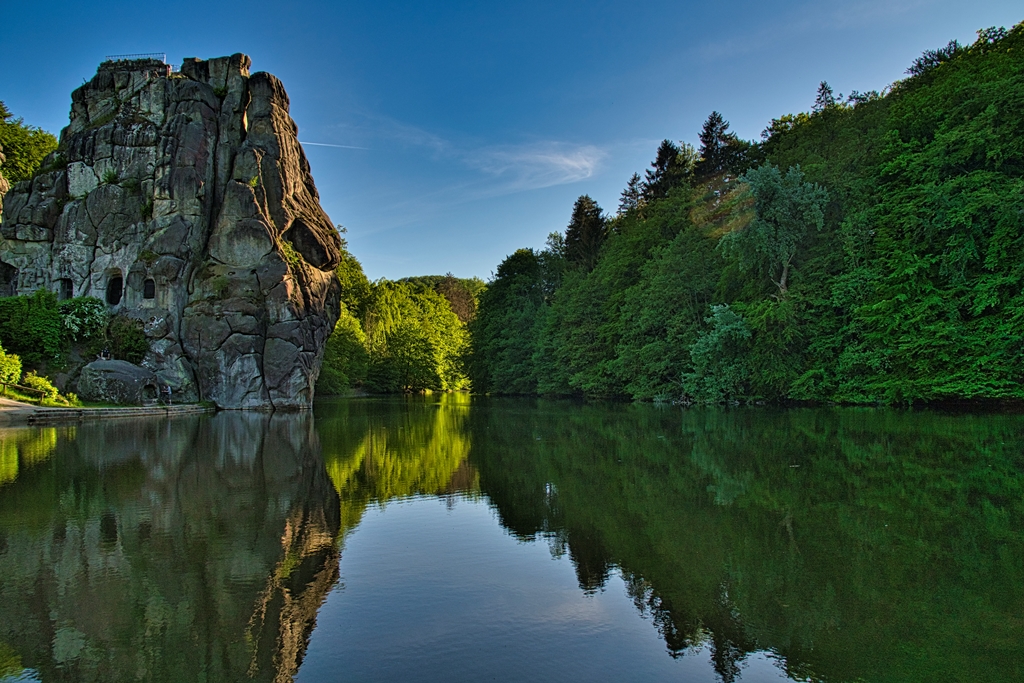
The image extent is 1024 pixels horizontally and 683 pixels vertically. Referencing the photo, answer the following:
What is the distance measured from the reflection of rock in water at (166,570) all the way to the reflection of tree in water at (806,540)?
10.3ft

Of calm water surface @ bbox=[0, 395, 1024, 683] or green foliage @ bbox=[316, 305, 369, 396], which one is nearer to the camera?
calm water surface @ bbox=[0, 395, 1024, 683]

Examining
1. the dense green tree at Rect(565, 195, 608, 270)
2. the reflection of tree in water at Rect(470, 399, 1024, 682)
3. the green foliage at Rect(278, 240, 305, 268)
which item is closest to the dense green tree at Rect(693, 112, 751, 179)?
the dense green tree at Rect(565, 195, 608, 270)

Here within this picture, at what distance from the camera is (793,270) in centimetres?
3547

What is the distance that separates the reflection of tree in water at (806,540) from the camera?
5.50 metres

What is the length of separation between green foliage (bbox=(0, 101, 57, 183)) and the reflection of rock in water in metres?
56.4

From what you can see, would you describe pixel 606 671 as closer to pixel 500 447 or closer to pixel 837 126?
pixel 500 447

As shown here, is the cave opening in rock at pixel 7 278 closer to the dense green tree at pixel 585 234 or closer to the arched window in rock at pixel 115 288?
the arched window in rock at pixel 115 288

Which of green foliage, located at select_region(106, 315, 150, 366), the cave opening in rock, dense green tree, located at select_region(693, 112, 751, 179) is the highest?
dense green tree, located at select_region(693, 112, 751, 179)

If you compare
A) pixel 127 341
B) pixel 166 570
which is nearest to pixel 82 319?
pixel 127 341

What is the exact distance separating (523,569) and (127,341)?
38.9 metres

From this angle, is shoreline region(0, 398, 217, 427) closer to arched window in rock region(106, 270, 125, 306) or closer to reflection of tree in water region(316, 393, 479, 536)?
reflection of tree in water region(316, 393, 479, 536)

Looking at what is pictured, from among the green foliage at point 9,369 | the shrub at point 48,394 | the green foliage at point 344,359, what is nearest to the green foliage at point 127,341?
the shrub at point 48,394

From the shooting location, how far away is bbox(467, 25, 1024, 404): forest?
27594 mm

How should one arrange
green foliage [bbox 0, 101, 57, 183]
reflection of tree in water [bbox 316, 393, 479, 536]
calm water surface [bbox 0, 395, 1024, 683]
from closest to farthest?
calm water surface [bbox 0, 395, 1024, 683], reflection of tree in water [bbox 316, 393, 479, 536], green foliage [bbox 0, 101, 57, 183]
